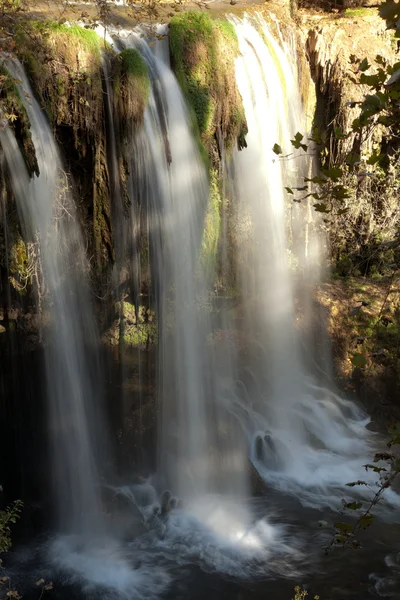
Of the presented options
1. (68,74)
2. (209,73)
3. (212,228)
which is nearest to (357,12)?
(209,73)

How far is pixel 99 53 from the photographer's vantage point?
791 cm

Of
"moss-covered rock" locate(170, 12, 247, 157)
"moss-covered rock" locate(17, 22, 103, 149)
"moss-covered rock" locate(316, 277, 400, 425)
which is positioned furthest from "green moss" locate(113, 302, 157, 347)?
"moss-covered rock" locate(316, 277, 400, 425)

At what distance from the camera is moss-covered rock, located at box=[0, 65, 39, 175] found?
7.00m

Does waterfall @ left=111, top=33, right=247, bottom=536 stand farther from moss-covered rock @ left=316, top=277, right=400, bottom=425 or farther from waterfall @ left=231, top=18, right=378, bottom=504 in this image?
moss-covered rock @ left=316, top=277, right=400, bottom=425

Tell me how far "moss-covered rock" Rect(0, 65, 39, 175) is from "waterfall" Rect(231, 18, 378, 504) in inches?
130

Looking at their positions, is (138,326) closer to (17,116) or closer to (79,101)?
(79,101)

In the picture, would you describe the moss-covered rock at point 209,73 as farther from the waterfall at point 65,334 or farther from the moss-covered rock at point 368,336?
the moss-covered rock at point 368,336

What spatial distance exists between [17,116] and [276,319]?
569 cm

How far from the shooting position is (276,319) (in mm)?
10961

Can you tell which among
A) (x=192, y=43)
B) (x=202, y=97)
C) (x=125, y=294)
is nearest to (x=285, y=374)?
(x=125, y=294)

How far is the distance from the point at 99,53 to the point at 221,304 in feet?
13.4

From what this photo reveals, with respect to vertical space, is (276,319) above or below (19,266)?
below

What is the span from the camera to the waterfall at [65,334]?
24.9 feet

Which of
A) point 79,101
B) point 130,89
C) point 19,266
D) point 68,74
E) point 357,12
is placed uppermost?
point 357,12
